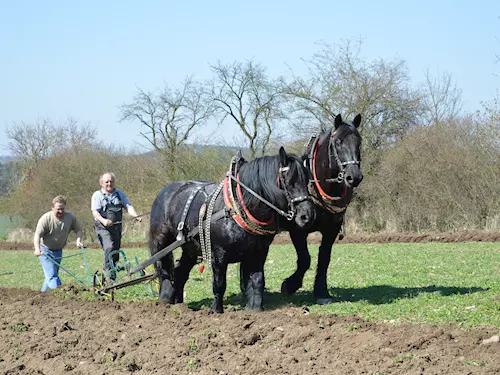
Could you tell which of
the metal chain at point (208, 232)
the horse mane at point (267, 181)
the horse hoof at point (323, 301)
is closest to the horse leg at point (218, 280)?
the metal chain at point (208, 232)

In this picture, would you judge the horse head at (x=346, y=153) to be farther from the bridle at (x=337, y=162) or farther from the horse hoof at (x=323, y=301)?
the horse hoof at (x=323, y=301)

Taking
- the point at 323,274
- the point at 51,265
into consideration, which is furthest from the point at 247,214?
the point at 51,265

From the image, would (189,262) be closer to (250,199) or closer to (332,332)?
(250,199)

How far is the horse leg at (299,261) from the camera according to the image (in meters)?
9.40

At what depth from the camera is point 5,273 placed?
19016 mm

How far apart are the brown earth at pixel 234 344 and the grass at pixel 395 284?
67cm

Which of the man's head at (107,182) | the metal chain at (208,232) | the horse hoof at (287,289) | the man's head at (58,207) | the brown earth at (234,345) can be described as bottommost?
the brown earth at (234,345)

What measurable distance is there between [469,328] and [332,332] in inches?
51.5

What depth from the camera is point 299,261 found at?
955 cm

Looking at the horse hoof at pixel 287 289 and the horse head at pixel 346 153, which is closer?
the horse head at pixel 346 153

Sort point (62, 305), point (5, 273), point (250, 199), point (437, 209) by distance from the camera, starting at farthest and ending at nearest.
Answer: point (437, 209)
point (5, 273)
point (62, 305)
point (250, 199)

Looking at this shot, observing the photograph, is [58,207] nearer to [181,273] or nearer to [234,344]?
[181,273]

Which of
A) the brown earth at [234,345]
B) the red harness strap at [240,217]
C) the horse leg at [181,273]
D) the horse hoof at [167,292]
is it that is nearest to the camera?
the brown earth at [234,345]

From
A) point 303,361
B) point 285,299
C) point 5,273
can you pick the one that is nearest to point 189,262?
point 285,299
